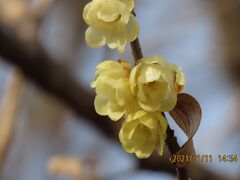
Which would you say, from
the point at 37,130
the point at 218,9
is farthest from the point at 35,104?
the point at 218,9

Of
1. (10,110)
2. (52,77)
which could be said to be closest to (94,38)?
(52,77)

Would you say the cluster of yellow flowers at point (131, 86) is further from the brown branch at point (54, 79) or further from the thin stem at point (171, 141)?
the brown branch at point (54, 79)

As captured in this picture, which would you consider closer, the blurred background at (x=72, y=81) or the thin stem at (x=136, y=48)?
the thin stem at (x=136, y=48)

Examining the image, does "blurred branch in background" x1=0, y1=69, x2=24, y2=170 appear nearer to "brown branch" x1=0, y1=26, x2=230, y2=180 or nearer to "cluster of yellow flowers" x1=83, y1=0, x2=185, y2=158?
"brown branch" x1=0, y1=26, x2=230, y2=180

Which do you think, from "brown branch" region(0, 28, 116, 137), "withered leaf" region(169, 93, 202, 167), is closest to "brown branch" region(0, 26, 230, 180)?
"brown branch" region(0, 28, 116, 137)

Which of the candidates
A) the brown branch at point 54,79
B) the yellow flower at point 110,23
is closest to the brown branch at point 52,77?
the brown branch at point 54,79

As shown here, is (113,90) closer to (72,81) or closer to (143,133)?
(143,133)
